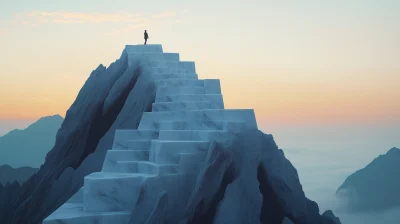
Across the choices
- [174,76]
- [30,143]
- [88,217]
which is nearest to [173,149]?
[88,217]

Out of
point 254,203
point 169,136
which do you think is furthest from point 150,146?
point 254,203

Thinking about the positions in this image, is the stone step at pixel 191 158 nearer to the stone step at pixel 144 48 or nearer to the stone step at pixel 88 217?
the stone step at pixel 88 217

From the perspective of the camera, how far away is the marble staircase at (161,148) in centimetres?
2455

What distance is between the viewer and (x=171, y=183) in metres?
24.7

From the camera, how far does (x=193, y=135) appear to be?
A: 26875mm

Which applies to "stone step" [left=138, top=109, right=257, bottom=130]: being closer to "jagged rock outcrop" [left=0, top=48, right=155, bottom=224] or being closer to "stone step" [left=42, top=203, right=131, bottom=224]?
"jagged rock outcrop" [left=0, top=48, right=155, bottom=224]

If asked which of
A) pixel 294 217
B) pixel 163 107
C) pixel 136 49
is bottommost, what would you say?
pixel 294 217

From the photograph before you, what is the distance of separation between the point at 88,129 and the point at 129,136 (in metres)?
8.83

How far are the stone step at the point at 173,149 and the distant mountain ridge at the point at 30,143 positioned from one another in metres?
101

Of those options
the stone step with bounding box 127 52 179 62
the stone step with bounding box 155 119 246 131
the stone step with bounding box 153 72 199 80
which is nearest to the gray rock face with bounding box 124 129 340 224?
the stone step with bounding box 155 119 246 131

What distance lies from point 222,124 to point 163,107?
13.5 feet

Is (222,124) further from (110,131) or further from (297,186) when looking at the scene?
(110,131)

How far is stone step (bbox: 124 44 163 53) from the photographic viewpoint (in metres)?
35.9

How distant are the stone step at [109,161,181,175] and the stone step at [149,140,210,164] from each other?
0.40 meters
